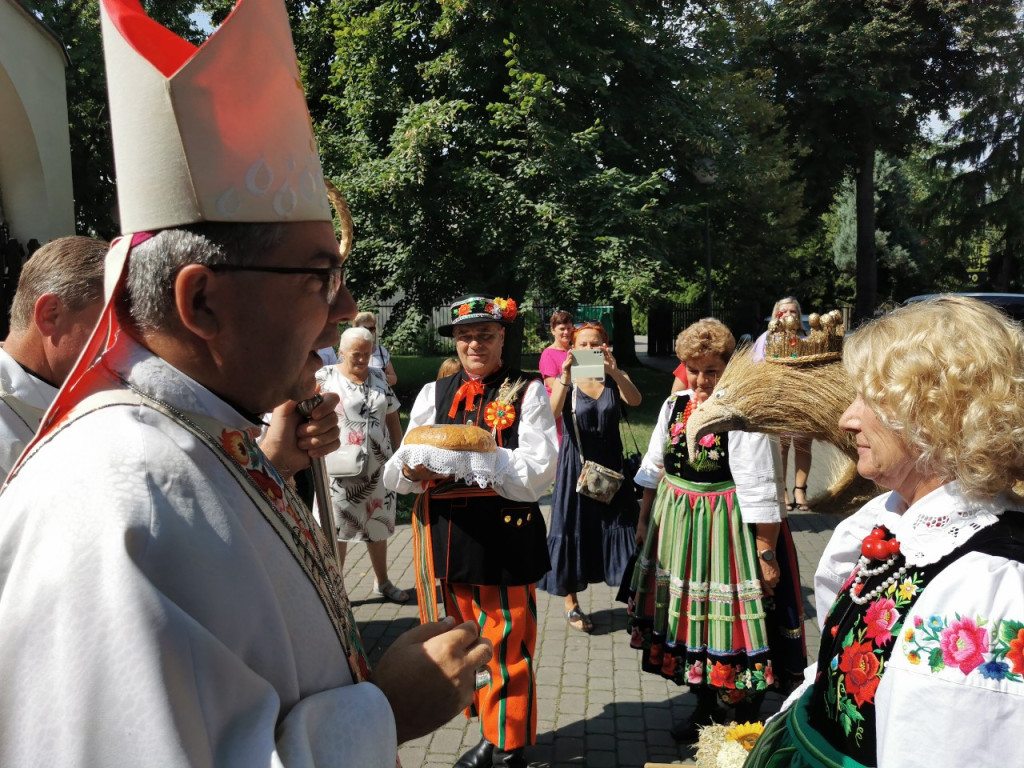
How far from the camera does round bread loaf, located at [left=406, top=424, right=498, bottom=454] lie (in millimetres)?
3502

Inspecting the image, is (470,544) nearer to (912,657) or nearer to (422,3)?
(912,657)

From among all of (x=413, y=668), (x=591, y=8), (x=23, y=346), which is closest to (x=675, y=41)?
(x=591, y=8)

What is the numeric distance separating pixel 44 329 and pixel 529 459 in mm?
1949

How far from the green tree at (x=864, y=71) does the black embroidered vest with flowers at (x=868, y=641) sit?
20798 mm

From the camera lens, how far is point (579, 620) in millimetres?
5352

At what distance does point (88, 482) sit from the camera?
949 millimetres

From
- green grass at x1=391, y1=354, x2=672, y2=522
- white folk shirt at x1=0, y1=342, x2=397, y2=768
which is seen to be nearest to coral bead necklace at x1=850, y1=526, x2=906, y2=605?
white folk shirt at x1=0, y1=342, x2=397, y2=768

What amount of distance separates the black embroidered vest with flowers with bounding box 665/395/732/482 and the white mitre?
9.69ft

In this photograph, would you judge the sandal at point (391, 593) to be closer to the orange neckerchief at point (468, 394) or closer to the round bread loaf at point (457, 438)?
the orange neckerchief at point (468, 394)

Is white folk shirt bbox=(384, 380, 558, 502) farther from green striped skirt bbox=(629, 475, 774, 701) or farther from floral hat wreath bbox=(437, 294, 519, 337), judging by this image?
green striped skirt bbox=(629, 475, 774, 701)

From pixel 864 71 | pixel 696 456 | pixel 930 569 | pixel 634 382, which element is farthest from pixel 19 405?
pixel 864 71

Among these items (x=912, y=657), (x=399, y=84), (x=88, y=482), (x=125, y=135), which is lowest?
(x=912, y=657)

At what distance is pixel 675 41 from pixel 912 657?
1567 centimetres

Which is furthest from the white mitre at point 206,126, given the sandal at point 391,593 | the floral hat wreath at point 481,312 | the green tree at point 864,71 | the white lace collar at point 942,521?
the green tree at point 864,71
